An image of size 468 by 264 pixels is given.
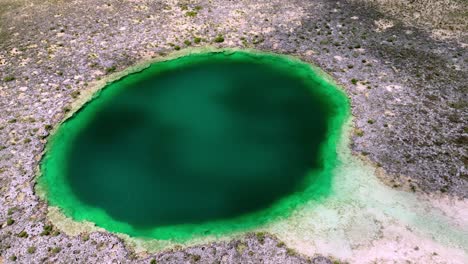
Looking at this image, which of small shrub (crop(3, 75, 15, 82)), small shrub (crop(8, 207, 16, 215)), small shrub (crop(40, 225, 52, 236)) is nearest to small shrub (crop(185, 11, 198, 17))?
small shrub (crop(3, 75, 15, 82))

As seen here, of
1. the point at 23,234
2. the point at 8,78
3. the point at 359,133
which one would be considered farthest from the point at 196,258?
the point at 8,78

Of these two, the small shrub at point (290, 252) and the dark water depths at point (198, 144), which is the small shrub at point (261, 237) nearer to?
the small shrub at point (290, 252)

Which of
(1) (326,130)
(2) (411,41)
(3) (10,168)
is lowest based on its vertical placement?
(3) (10,168)

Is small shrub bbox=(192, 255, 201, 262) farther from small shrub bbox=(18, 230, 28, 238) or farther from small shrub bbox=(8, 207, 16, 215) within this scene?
small shrub bbox=(8, 207, 16, 215)

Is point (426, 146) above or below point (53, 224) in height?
above

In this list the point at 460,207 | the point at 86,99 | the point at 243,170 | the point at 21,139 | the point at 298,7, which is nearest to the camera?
the point at 460,207

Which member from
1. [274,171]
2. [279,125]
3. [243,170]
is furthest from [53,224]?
[279,125]

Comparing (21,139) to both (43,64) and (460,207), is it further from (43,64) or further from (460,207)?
(460,207)
